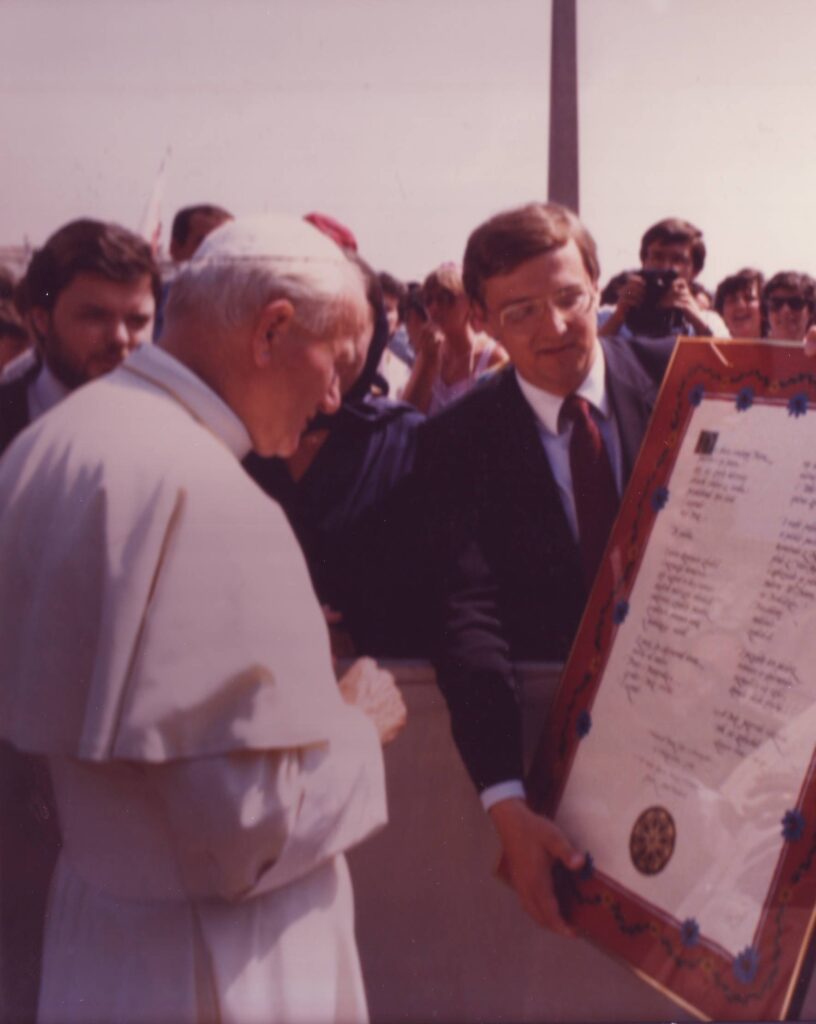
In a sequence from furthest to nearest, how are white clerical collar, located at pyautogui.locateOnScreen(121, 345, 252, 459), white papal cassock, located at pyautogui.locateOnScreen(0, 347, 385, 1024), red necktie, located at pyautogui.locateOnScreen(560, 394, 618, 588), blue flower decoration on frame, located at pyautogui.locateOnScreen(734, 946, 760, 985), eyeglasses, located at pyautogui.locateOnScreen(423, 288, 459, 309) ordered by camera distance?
eyeglasses, located at pyautogui.locateOnScreen(423, 288, 459, 309), red necktie, located at pyautogui.locateOnScreen(560, 394, 618, 588), blue flower decoration on frame, located at pyautogui.locateOnScreen(734, 946, 760, 985), white clerical collar, located at pyautogui.locateOnScreen(121, 345, 252, 459), white papal cassock, located at pyautogui.locateOnScreen(0, 347, 385, 1024)

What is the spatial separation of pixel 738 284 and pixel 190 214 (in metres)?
1.18

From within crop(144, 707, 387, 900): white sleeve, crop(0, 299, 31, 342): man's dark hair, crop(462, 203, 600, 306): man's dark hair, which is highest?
crop(462, 203, 600, 306): man's dark hair

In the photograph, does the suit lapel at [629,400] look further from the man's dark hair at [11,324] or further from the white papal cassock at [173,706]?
the man's dark hair at [11,324]

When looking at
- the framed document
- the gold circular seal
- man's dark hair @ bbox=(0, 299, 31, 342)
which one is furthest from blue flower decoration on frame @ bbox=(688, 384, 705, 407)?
man's dark hair @ bbox=(0, 299, 31, 342)

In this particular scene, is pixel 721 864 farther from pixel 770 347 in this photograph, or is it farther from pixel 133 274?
pixel 133 274

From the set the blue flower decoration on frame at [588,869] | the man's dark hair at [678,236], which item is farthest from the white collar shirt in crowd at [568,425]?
the blue flower decoration on frame at [588,869]

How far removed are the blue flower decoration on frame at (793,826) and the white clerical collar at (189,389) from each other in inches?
36.6

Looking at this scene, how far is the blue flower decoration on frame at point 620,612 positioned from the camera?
202 centimetres

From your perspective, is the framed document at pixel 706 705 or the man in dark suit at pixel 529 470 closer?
the framed document at pixel 706 705

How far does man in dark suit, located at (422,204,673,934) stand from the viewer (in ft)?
7.02

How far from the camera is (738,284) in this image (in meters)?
2.53

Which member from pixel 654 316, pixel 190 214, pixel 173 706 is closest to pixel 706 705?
pixel 173 706

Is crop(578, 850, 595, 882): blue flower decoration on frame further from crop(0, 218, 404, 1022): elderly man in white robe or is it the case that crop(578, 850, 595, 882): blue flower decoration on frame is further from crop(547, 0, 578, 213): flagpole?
crop(547, 0, 578, 213): flagpole

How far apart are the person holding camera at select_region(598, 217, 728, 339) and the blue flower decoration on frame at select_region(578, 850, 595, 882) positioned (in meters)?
1.00
